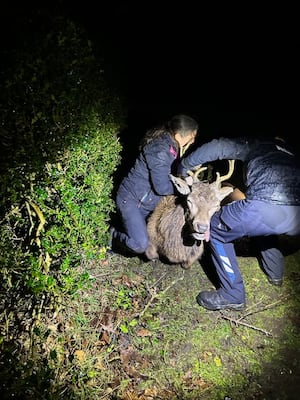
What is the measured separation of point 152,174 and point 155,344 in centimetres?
205

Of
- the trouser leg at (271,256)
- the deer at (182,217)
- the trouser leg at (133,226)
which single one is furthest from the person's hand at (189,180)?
the trouser leg at (271,256)

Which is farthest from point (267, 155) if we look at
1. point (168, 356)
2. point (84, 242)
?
point (168, 356)

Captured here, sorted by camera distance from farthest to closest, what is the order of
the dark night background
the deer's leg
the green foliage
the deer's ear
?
the dark night background
the deer's leg
the deer's ear
the green foliage

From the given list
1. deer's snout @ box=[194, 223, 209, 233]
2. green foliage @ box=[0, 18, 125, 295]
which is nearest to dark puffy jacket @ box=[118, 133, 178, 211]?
green foliage @ box=[0, 18, 125, 295]

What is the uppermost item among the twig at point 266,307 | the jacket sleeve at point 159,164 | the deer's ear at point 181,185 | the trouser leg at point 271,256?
the jacket sleeve at point 159,164

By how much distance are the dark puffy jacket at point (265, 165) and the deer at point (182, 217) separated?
44cm

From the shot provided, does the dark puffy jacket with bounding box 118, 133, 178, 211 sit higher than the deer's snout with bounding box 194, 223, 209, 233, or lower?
higher

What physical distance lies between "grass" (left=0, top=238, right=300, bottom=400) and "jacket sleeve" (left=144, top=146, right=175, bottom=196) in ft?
4.18

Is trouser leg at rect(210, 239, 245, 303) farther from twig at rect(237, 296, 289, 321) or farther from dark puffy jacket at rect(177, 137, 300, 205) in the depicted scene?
dark puffy jacket at rect(177, 137, 300, 205)

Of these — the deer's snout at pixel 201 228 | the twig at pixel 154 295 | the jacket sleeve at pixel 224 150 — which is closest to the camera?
the jacket sleeve at pixel 224 150

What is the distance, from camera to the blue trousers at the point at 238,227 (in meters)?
3.93

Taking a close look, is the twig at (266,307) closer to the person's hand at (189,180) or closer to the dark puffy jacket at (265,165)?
the dark puffy jacket at (265,165)

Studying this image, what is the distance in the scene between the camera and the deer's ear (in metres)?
4.72

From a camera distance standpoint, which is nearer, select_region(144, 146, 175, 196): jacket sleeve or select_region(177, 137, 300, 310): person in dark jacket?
select_region(177, 137, 300, 310): person in dark jacket
